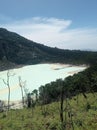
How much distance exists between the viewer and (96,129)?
29.3 metres

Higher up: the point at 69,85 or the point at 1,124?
the point at 69,85

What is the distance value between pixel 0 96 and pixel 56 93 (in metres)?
56.3

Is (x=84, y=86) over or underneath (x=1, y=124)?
over

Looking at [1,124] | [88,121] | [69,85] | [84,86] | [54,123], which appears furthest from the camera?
[69,85]

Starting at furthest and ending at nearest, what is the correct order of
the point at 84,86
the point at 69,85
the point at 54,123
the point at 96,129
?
the point at 69,85
the point at 84,86
the point at 54,123
the point at 96,129

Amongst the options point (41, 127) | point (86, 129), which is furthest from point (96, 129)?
point (41, 127)

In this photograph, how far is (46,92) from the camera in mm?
113438

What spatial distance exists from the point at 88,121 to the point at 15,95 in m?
126

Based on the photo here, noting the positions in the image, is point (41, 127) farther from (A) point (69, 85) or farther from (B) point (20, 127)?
(A) point (69, 85)

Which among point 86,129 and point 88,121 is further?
point 88,121

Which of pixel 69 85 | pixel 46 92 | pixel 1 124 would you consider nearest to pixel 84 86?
pixel 69 85

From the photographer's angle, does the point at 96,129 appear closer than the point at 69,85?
Yes

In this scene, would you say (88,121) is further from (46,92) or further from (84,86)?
(46,92)

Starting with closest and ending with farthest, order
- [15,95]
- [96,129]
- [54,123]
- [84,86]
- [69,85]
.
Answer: [96,129]
[54,123]
[84,86]
[69,85]
[15,95]
